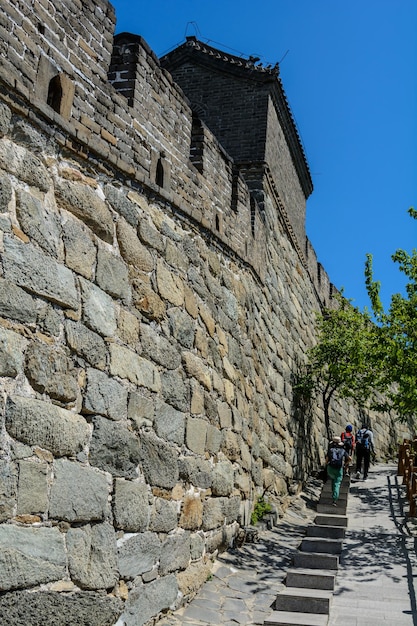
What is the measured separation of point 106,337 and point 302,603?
2.90 m

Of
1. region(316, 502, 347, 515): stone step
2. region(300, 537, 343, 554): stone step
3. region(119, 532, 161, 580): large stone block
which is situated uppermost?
region(316, 502, 347, 515): stone step

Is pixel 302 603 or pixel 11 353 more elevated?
pixel 11 353

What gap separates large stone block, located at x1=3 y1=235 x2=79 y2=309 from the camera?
3656 mm

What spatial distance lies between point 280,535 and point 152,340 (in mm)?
3737

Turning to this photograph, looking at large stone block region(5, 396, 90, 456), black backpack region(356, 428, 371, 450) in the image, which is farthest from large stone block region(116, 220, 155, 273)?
black backpack region(356, 428, 371, 450)

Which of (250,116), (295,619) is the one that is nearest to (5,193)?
(295,619)

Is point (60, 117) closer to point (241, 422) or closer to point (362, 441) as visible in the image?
point (241, 422)

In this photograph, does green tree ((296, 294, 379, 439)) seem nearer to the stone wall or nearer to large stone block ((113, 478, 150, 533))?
the stone wall

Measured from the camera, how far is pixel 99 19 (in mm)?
4770

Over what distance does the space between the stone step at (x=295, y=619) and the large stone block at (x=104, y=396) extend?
2.11m

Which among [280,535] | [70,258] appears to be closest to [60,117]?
[70,258]

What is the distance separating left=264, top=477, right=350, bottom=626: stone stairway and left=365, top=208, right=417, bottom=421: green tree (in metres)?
2.02

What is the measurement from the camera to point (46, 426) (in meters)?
3.74

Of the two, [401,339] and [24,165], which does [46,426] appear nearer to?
[24,165]
